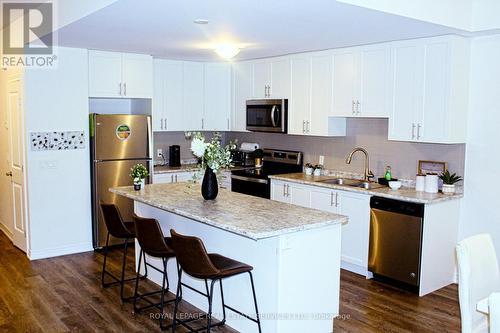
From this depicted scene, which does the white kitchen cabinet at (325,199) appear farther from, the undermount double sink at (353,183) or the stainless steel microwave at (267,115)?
the stainless steel microwave at (267,115)

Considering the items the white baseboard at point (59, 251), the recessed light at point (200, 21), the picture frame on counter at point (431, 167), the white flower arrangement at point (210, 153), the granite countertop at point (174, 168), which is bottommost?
the white baseboard at point (59, 251)

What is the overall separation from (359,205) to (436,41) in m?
1.77

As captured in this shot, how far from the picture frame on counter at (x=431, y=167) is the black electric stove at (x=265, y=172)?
1773 mm

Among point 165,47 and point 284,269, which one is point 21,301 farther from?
point 165,47

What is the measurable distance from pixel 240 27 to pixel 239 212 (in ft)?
5.38

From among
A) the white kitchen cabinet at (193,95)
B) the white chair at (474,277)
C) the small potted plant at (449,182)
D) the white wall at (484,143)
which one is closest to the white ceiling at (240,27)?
the white wall at (484,143)

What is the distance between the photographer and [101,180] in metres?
5.95

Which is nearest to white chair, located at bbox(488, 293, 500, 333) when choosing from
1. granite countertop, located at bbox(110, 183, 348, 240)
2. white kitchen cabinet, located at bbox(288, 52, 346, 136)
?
granite countertop, located at bbox(110, 183, 348, 240)

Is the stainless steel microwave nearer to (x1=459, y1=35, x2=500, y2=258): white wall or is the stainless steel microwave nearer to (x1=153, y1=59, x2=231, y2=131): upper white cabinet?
(x1=153, y1=59, x2=231, y2=131): upper white cabinet

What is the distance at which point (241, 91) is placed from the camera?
272 inches

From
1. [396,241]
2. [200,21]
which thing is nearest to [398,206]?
[396,241]

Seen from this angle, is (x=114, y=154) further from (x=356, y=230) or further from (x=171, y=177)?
(x=356, y=230)

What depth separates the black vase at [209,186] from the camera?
423 centimetres

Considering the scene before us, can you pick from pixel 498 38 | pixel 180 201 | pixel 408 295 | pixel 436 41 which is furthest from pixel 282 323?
pixel 498 38
